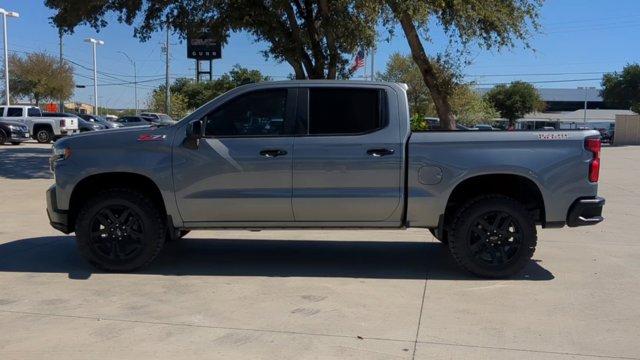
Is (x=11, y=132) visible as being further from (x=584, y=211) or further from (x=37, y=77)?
(x=37, y=77)

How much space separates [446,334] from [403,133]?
7.31 ft

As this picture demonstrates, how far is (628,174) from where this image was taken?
66.3ft

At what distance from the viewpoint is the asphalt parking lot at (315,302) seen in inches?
181

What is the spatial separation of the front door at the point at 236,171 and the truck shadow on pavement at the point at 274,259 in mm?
762

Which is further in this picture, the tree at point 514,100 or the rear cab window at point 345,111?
the tree at point 514,100

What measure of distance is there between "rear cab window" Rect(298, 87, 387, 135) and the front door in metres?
0.25

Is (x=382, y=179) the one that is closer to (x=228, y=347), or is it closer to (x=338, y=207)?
(x=338, y=207)

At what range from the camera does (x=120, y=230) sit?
6.53 m

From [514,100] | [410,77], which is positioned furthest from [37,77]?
[514,100]

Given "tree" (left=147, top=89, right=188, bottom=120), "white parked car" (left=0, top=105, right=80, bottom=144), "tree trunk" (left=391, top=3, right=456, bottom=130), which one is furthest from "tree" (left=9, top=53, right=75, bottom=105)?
"tree trunk" (left=391, top=3, right=456, bottom=130)

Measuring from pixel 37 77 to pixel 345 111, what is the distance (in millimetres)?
58986

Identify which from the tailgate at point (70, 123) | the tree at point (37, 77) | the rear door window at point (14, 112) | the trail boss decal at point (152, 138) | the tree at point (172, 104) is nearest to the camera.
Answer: the trail boss decal at point (152, 138)

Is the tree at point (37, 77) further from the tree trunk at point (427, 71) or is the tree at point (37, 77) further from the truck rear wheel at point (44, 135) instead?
the tree trunk at point (427, 71)

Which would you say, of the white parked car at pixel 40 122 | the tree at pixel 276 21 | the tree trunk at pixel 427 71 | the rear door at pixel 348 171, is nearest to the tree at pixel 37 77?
the white parked car at pixel 40 122
